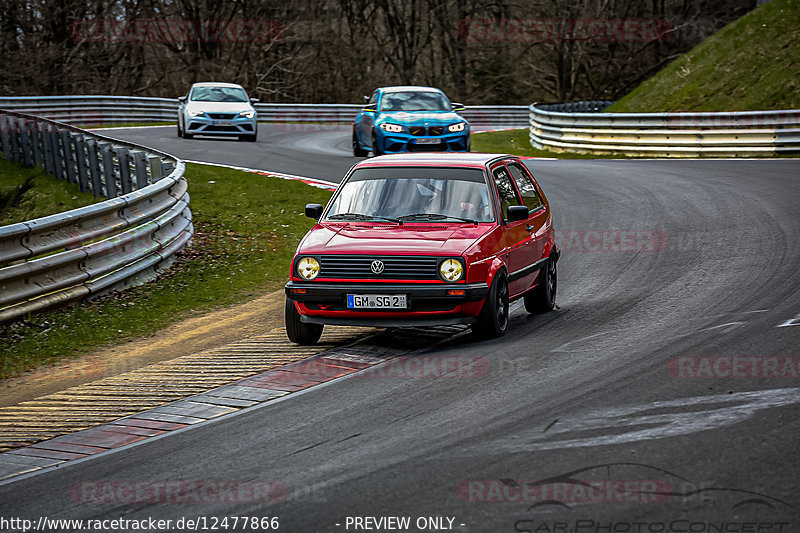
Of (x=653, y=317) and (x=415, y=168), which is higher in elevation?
(x=415, y=168)

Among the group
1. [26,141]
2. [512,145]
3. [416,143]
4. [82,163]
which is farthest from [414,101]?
[512,145]

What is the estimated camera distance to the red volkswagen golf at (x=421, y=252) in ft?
29.1

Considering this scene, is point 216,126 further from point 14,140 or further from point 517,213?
point 517,213

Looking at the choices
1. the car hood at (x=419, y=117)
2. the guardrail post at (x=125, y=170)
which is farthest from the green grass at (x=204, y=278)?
the car hood at (x=419, y=117)

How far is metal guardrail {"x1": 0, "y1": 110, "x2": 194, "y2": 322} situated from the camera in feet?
32.9

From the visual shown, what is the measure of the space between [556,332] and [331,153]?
19.4 m

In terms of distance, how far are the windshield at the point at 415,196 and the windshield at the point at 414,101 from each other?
1372cm

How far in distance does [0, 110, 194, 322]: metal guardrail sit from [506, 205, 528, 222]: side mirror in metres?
4.49

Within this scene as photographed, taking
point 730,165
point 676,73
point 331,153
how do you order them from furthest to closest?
point 676,73, point 331,153, point 730,165

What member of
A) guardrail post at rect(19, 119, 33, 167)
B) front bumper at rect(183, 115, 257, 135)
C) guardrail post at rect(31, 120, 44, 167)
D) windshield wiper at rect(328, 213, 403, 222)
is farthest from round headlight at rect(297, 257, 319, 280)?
front bumper at rect(183, 115, 257, 135)

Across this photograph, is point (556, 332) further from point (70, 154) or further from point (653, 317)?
point (70, 154)

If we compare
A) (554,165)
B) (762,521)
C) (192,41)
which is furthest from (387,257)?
(192,41)

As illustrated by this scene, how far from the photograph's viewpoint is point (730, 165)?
2309 cm
